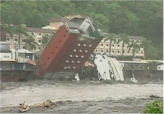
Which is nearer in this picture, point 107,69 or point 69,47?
point 69,47

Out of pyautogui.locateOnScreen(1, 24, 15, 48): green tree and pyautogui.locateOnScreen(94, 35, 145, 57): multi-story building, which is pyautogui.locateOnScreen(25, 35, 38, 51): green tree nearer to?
pyautogui.locateOnScreen(1, 24, 15, 48): green tree

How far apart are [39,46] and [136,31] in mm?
25627

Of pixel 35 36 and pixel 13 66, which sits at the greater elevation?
pixel 35 36

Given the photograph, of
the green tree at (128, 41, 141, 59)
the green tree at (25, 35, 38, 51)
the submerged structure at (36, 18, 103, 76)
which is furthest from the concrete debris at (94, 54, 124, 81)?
the green tree at (128, 41, 141, 59)

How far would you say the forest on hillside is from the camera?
181ft

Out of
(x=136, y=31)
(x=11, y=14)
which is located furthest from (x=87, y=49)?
(x=136, y=31)

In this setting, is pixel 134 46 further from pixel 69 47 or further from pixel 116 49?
pixel 69 47

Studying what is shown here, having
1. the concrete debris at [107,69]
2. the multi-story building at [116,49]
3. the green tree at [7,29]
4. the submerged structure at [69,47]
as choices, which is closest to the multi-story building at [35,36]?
the green tree at [7,29]

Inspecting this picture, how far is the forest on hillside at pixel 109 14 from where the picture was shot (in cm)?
5503

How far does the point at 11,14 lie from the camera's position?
165 ft

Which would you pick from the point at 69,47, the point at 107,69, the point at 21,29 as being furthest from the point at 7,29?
the point at 69,47

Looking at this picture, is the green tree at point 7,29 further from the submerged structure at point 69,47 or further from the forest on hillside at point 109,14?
the submerged structure at point 69,47

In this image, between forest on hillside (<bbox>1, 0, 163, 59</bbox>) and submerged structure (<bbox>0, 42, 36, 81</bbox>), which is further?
forest on hillside (<bbox>1, 0, 163, 59</bbox>)

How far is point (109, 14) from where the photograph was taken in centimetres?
6794
